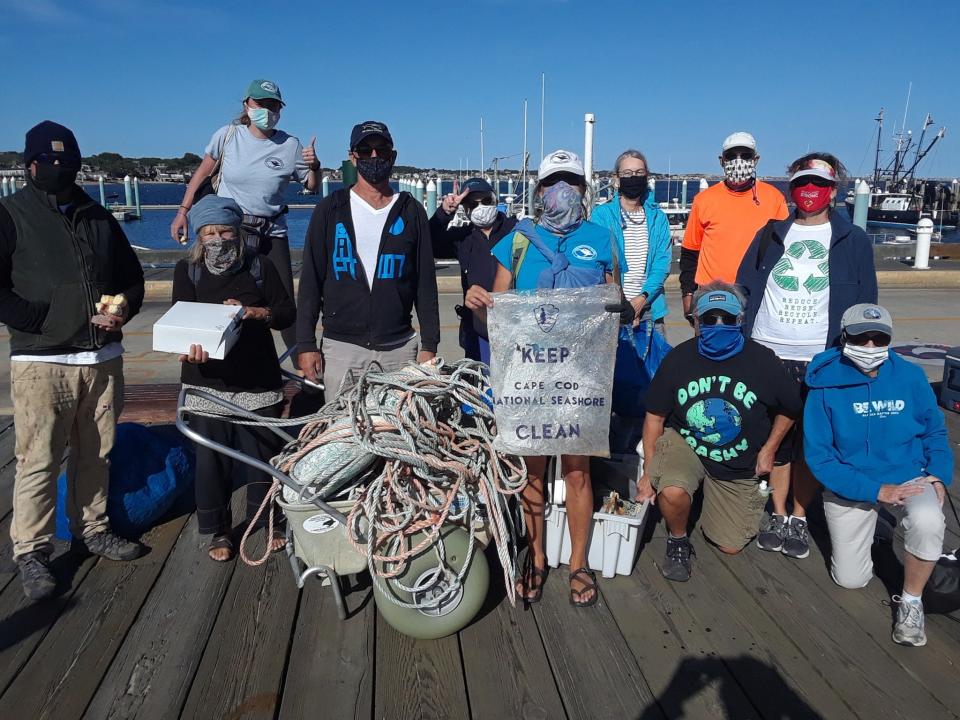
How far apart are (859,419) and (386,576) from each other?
219 centimetres

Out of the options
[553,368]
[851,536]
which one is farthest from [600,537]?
[851,536]

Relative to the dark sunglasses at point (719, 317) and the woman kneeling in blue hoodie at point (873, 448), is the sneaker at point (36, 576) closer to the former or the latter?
the dark sunglasses at point (719, 317)

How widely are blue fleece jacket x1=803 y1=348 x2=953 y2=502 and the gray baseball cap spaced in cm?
18

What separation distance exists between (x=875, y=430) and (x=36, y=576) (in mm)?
3857

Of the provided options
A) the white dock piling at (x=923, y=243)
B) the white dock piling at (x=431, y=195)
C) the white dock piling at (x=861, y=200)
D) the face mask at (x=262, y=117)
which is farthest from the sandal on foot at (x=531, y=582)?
the white dock piling at (x=431, y=195)

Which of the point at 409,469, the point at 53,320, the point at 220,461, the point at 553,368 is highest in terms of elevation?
the point at 53,320

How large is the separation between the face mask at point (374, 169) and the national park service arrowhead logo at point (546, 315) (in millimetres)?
1240

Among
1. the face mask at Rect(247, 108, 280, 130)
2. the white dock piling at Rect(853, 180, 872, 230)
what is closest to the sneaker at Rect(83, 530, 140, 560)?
the face mask at Rect(247, 108, 280, 130)

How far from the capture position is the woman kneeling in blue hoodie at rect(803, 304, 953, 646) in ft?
9.62

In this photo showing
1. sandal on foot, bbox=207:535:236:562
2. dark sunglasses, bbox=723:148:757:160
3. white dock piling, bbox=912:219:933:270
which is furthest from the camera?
white dock piling, bbox=912:219:933:270

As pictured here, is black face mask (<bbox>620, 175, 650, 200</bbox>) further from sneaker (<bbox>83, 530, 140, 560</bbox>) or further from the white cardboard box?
sneaker (<bbox>83, 530, 140, 560</bbox>)

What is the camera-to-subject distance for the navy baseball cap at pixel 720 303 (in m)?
3.18

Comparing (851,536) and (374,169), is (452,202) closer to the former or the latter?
(374,169)

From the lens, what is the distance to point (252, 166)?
4.31 m
